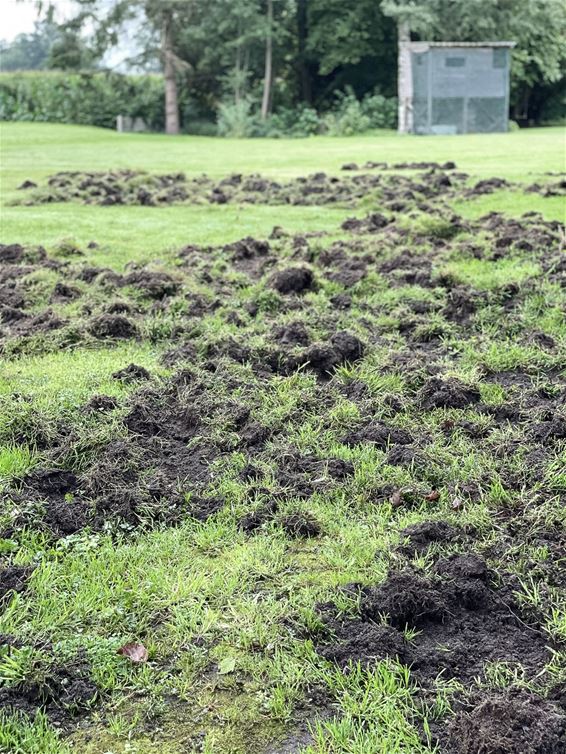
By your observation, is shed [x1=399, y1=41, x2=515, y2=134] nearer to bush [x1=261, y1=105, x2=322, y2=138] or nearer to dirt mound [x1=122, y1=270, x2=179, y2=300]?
bush [x1=261, y1=105, x2=322, y2=138]

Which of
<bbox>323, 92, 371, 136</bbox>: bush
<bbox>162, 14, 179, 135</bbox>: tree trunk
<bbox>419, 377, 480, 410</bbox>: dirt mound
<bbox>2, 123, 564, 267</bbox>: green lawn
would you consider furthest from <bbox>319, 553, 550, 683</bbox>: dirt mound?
<bbox>162, 14, 179, 135</bbox>: tree trunk

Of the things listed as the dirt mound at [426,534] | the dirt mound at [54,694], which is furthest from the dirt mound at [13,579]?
the dirt mound at [426,534]

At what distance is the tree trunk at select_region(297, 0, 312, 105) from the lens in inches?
1547

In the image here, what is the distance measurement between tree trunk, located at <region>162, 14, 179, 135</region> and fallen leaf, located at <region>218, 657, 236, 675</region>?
35.8 meters

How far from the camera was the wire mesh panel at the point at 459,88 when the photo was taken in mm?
30641

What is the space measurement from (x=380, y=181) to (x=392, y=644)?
1128 centimetres

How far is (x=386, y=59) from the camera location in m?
40.0

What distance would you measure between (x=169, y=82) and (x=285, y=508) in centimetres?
3585

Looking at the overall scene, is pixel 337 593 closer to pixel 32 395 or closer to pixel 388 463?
pixel 388 463

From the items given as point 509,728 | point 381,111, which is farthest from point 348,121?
point 509,728

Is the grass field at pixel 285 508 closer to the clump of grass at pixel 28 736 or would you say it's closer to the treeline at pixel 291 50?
the clump of grass at pixel 28 736

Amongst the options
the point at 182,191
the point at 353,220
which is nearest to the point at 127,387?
the point at 353,220

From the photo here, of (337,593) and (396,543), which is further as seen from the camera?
(396,543)

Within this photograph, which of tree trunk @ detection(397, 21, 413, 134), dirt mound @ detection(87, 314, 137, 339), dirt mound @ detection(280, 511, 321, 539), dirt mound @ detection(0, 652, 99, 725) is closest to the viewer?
dirt mound @ detection(0, 652, 99, 725)
